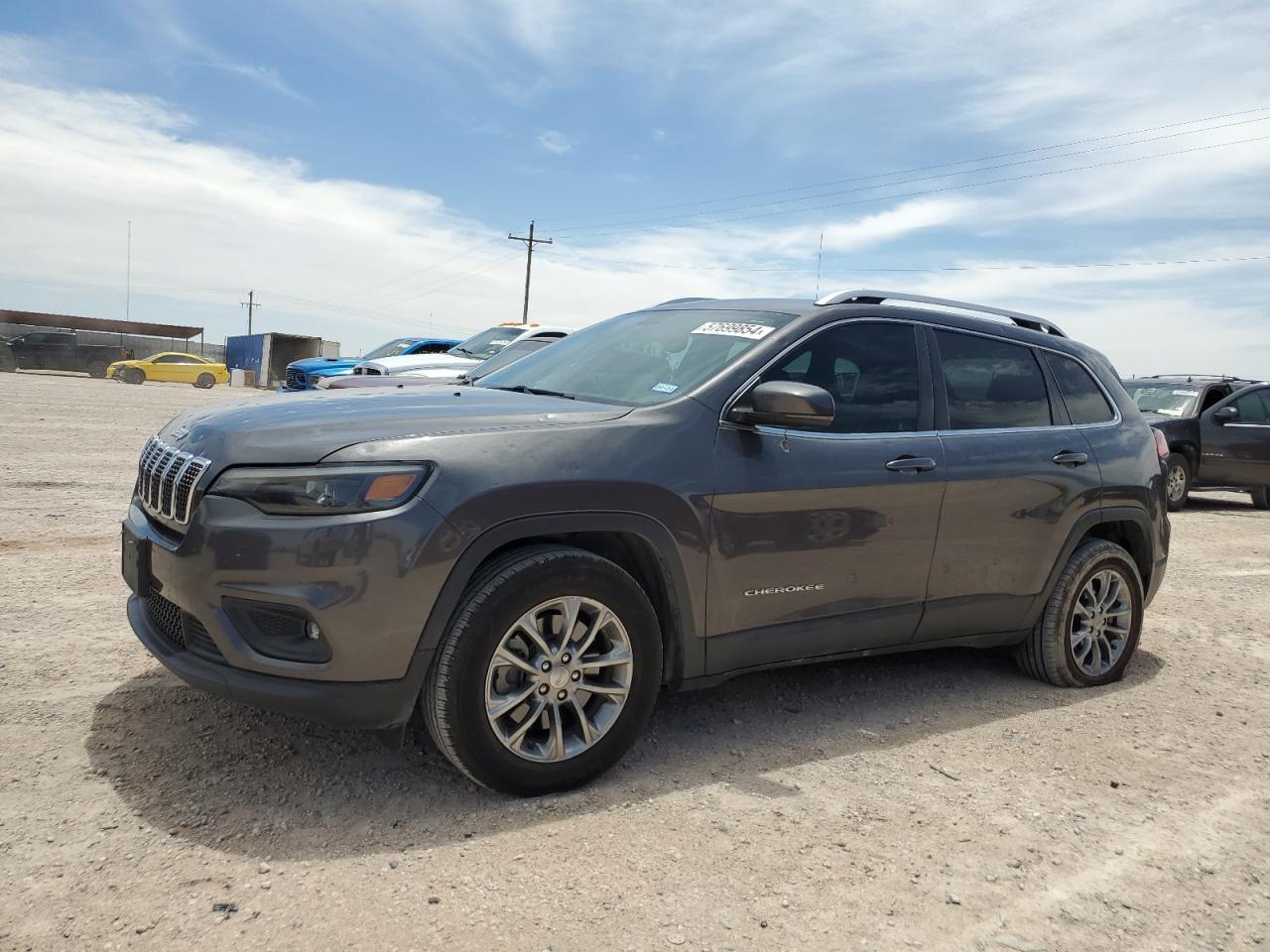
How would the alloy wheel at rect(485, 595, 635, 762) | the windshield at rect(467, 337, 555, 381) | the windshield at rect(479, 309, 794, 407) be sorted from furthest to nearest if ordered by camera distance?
the windshield at rect(467, 337, 555, 381) → the windshield at rect(479, 309, 794, 407) → the alloy wheel at rect(485, 595, 635, 762)

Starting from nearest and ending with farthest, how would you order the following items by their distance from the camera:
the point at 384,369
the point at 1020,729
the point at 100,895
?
the point at 100,895, the point at 1020,729, the point at 384,369

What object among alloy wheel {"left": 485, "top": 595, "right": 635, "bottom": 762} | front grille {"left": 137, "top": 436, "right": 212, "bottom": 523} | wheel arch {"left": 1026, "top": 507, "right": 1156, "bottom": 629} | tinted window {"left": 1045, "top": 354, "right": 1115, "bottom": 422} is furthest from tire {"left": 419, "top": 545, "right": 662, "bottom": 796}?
tinted window {"left": 1045, "top": 354, "right": 1115, "bottom": 422}

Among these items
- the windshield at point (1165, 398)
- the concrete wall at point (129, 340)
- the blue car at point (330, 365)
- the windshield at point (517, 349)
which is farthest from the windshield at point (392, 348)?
the concrete wall at point (129, 340)

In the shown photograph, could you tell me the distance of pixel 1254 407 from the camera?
1316cm

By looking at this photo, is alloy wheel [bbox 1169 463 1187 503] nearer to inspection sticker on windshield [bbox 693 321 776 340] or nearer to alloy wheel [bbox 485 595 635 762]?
inspection sticker on windshield [bbox 693 321 776 340]

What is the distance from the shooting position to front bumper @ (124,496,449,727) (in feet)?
9.63

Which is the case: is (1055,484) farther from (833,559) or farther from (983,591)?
(833,559)

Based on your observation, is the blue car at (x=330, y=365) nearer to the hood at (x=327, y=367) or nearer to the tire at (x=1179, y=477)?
the hood at (x=327, y=367)

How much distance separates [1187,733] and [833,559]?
190cm

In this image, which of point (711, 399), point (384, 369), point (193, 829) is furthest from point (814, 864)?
point (384, 369)

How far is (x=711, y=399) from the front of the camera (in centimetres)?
370

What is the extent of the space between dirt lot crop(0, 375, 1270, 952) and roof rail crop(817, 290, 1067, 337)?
1.79 m

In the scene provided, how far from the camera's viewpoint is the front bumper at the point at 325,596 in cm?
294

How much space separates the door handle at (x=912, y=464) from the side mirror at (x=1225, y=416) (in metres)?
10.9
